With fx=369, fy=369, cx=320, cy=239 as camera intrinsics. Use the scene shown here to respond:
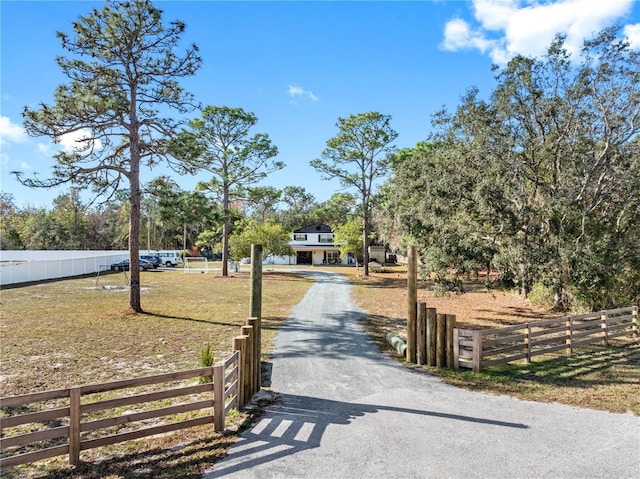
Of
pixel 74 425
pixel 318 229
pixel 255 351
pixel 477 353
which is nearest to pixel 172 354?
pixel 255 351

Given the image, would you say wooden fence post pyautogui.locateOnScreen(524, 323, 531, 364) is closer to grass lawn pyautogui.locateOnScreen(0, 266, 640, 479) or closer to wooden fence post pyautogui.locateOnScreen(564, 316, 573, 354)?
grass lawn pyautogui.locateOnScreen(0, 266, 640, 479)

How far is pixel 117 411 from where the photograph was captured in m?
6.33

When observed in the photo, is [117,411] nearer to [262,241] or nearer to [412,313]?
[412,313]

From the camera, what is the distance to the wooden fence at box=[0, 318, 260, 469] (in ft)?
14.6

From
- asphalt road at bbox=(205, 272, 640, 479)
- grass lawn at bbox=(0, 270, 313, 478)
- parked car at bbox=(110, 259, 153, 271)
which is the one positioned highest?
parked car at bbox=(110, 259, 153, 271)

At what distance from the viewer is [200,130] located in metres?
28.3

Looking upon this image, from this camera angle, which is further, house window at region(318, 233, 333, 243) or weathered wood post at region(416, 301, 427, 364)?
house window at region(318, 233, 333, 243)

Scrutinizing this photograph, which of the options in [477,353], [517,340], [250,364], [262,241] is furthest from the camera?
[262,241]

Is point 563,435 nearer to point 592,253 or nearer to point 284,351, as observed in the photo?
point 284,351

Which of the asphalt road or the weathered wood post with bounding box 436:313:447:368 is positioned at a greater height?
the weathered wood post with bounding box 436:313:447:368

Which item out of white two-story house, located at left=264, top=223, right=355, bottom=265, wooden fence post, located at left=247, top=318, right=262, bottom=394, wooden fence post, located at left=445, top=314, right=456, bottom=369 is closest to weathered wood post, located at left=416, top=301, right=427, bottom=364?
wooden fence post, located at left=445, top=314, right=456, bottom=369

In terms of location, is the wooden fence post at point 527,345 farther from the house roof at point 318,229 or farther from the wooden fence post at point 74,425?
the house roof at point 318,229

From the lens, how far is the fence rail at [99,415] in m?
4.41

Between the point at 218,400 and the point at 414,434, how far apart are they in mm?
3006
